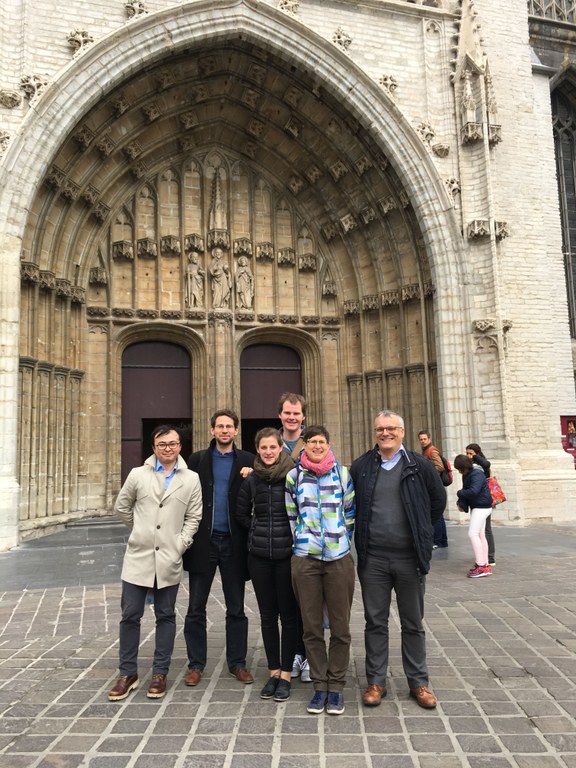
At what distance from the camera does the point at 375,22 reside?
39.3 ft

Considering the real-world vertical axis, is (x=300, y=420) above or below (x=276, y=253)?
below

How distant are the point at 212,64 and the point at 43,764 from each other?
12.4 metres

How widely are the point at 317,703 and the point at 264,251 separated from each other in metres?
11.5

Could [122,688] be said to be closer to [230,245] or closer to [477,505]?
[477,505]

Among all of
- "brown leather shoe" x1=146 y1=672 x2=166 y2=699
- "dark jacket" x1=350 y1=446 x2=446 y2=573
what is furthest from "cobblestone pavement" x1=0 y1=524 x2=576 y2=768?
"dark jacket" x1=350 y1=446 x2=446 y2=573

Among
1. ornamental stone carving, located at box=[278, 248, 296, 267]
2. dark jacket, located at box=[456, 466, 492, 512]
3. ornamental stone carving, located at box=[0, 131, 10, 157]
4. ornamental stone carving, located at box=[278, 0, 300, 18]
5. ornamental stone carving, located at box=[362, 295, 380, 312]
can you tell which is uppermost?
ornamental stone carving, located at box=[278, 0, 300, 18]

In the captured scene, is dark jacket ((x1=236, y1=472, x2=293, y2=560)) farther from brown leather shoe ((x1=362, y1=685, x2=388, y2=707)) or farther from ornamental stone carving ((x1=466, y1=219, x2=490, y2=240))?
ornamental stone carving ((x1=466, y1=219, x2=490, y2=240))

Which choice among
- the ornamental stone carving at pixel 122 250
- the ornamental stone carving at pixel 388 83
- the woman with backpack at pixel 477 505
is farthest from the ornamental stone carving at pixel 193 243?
the woman with backpack at pixel 477 505

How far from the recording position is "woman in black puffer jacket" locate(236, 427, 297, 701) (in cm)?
338

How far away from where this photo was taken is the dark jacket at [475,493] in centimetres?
643

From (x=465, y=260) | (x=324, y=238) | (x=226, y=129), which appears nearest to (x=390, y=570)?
(x=465, y=260)

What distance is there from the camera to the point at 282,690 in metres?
3.31

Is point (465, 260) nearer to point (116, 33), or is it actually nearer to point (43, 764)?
point (116, 33)

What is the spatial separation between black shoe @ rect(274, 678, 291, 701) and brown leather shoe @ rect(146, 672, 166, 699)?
A: 66cm
